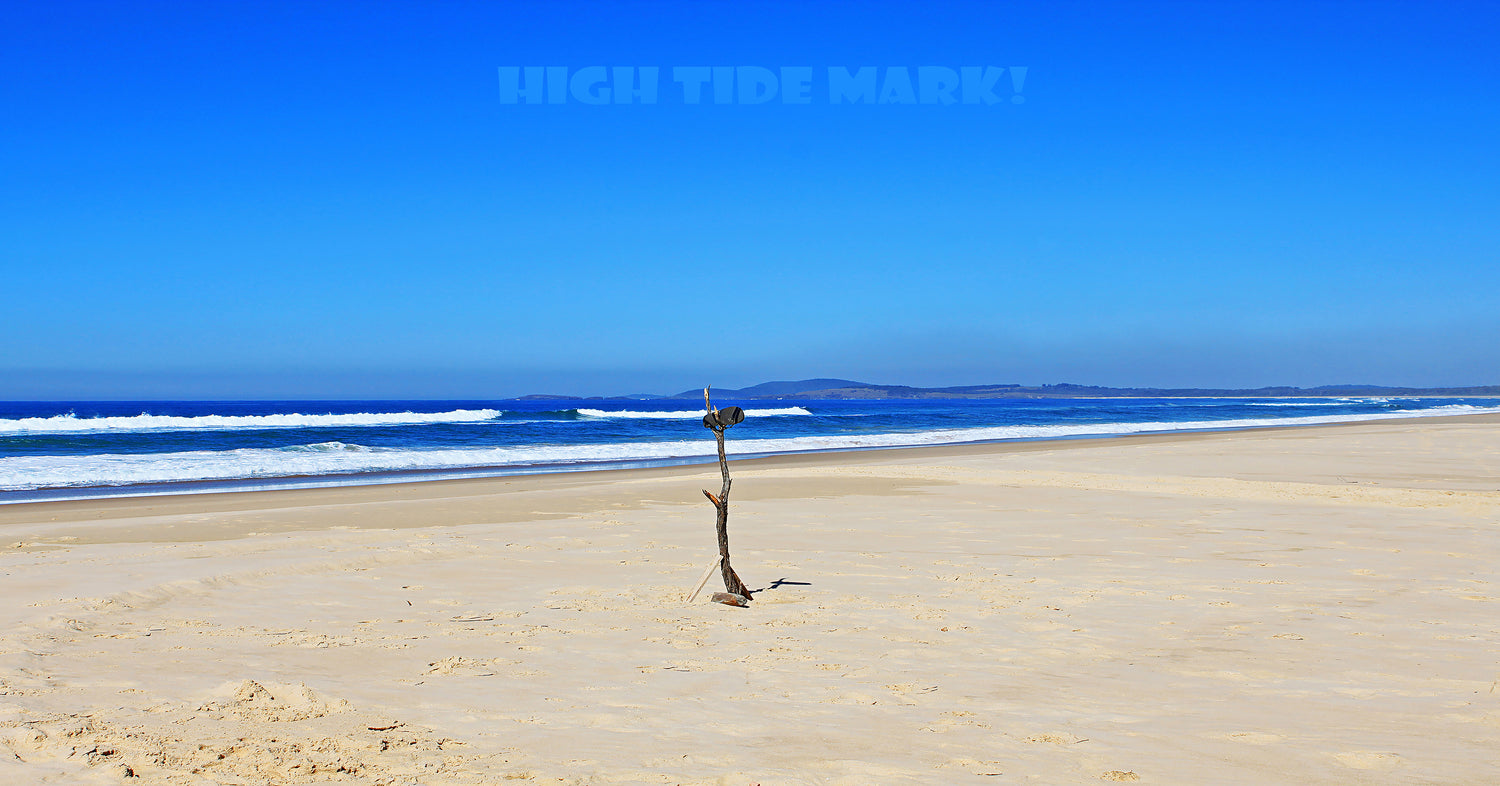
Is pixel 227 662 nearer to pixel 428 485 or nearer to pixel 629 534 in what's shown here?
pixel 629 534

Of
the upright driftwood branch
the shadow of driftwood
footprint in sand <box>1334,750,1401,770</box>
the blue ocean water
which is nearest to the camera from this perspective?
footprint in sand <box>1334,750,1401,770</box>

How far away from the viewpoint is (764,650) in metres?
5.76

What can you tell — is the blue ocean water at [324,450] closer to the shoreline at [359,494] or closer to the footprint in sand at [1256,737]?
the shoreline at [359,494]

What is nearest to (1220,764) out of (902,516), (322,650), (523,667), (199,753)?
(523,667)

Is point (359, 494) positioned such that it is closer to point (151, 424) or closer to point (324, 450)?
point (324, 450)

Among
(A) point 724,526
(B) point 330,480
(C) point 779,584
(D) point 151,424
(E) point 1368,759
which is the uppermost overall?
(A) point 724,526

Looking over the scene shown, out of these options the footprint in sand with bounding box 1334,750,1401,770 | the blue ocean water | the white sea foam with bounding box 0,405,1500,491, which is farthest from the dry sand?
the white sea foam with bounding box 0,405,1500,491

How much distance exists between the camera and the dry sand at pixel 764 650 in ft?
12.7

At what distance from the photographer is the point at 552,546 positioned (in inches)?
398

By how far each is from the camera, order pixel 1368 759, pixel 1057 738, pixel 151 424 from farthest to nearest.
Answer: pixel 151 424 → pixel 1057 738 → pixel 1368 759

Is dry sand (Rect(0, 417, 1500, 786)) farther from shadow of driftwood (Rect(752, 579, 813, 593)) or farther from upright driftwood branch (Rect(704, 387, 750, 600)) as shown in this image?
upright driftwood branch (Rect(704, 387, 750, 600))

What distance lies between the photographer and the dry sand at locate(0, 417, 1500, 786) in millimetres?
3857

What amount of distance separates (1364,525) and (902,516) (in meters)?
5.67

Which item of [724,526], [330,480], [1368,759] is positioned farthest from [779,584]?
[330,480]
